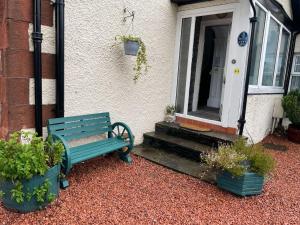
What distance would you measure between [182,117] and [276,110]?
3.05 metres

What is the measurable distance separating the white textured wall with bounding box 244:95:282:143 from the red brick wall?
403 centimetres

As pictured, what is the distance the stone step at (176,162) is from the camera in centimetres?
395

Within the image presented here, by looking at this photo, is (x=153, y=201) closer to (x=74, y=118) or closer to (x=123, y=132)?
(x=123, y=132)

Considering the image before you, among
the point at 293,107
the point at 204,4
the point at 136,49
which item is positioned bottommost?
the point at 293,107

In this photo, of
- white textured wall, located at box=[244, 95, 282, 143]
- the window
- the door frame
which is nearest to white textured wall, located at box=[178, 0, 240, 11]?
the door frame

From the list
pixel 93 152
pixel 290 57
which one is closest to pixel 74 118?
pixel 93 152

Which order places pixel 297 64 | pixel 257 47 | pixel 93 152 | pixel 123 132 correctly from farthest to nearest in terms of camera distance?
pixel 297 64
pixel 257 47
pixel 123 132
pixel 93 152

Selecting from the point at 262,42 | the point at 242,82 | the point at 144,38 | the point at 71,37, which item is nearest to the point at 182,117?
the point at 242,82

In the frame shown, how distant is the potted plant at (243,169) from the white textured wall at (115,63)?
213 cm

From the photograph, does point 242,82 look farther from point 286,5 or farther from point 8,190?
point 8,190

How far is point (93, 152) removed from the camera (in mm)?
3604

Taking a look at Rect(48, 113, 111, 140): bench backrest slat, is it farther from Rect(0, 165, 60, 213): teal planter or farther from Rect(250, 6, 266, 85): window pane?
Rect(250, 6, 266, 85): window pane

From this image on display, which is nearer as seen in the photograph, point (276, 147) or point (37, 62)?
point (37, 62)

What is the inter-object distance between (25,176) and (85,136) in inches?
58.5
